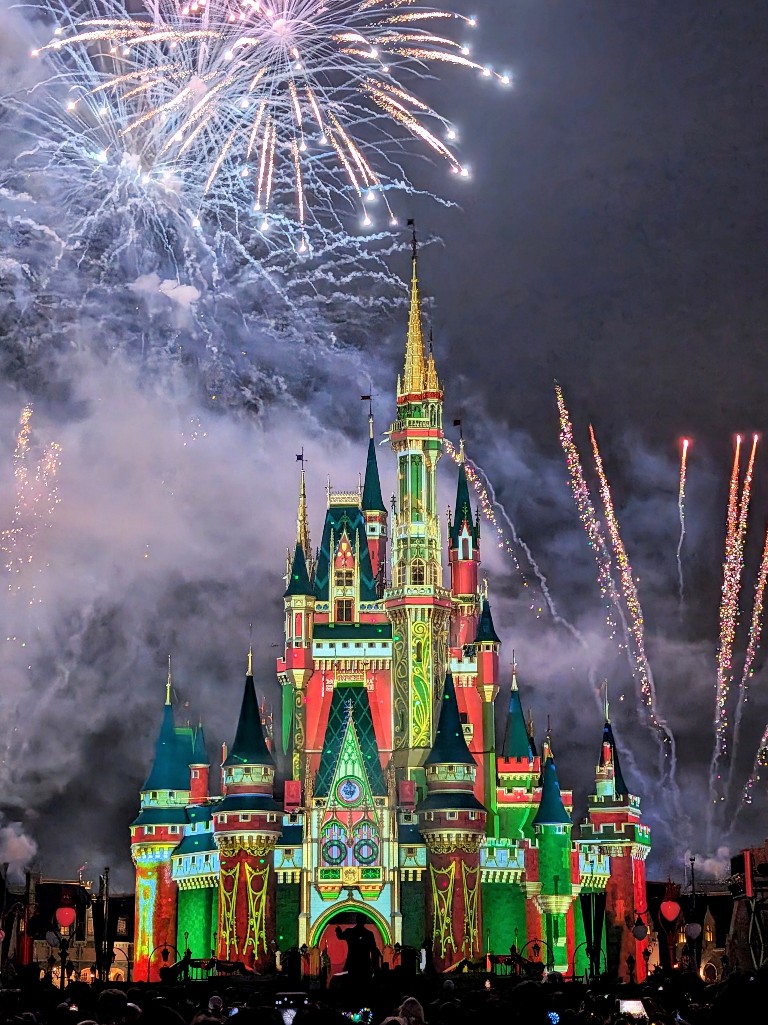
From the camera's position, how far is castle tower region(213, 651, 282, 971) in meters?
69.6

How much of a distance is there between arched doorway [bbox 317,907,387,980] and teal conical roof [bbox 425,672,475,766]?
7.18 meters

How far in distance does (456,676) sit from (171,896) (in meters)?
16.7

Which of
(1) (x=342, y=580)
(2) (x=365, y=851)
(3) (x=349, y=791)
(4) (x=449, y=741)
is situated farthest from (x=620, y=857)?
(1) (x=342, y=580)

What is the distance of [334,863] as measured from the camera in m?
72.1

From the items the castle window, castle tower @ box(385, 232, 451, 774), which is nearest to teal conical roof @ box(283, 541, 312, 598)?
the castle window

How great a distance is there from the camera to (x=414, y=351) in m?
84.1

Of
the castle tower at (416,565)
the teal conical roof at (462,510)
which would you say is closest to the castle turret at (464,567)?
the teal conical roof at (462,510)

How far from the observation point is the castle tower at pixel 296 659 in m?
A: 78.2

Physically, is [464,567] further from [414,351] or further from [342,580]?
[414,351]

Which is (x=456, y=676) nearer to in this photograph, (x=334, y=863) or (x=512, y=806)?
(x=512, y=806)

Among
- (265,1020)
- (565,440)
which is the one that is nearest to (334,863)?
(565,440)

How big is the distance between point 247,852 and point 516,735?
16.2 meters

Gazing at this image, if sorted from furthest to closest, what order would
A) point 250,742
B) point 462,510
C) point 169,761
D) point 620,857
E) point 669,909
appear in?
point 462,510
point 169,761
point 620,857
point 250,742
point 669,909

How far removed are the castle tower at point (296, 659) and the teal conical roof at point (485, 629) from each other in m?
8.15
